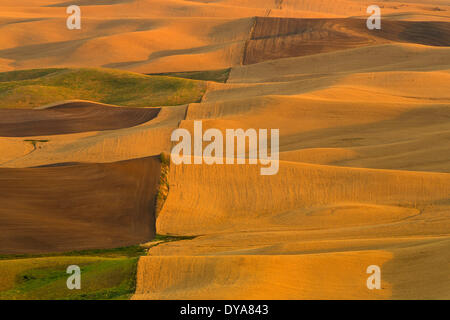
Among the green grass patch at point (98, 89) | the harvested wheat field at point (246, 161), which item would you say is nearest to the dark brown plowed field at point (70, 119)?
the harvested wheat field at point (246, 161)

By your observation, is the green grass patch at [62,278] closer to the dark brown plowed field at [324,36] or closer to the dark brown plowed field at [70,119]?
the dark brown plowed field at [70,119]

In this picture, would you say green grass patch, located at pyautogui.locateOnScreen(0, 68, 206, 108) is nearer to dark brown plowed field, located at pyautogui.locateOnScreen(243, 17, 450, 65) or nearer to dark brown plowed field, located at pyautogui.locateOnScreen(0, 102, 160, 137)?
dark brown plowed field, located at pyautogui.locateOnScreen(0, 102, 160, 137)

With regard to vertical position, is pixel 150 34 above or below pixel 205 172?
above

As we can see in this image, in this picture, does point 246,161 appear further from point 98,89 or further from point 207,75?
point 207,75

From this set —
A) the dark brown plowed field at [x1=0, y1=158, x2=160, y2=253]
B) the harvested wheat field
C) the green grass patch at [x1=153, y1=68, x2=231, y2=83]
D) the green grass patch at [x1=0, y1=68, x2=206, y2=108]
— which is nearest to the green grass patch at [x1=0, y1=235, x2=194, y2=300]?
the harvested wheat field

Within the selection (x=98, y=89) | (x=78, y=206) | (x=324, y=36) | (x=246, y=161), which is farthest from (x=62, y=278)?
(x=324, y=36)

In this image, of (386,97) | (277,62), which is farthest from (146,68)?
(386,97)
